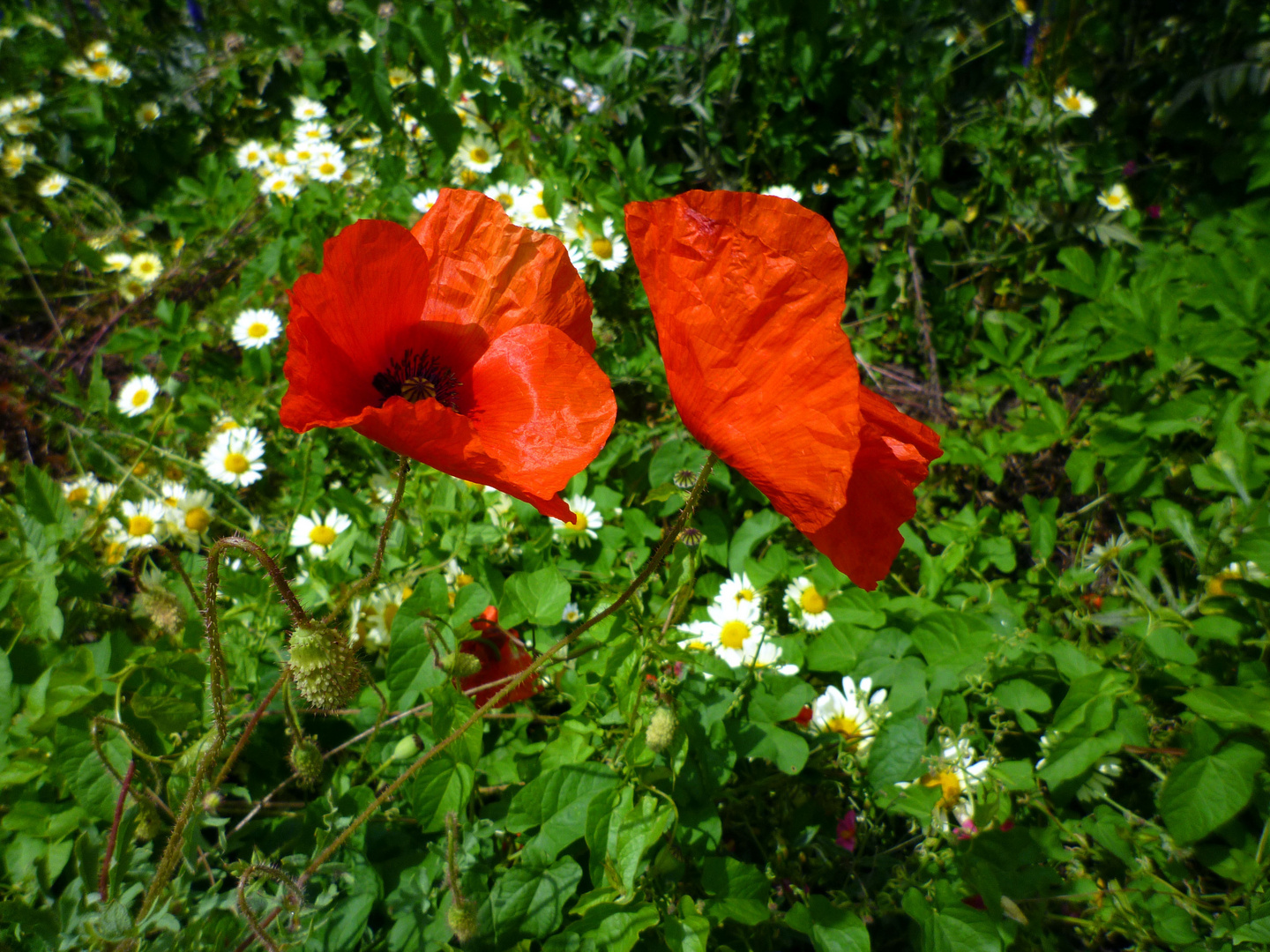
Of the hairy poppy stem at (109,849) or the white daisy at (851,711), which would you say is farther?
the white daisy at (851,711)

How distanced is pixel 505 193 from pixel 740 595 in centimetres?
179

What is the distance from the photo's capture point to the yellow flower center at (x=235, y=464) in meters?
2.35

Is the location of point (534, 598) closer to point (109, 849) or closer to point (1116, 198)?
point (109, 849)

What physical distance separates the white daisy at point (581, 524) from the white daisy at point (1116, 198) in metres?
2.54

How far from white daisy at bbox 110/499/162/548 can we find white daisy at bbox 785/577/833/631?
75.3 inches

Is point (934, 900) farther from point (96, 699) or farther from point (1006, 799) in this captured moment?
point (96, 699)

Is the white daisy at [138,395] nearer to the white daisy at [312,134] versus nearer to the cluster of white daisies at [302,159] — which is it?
the cluster of white daisies at [302,159]

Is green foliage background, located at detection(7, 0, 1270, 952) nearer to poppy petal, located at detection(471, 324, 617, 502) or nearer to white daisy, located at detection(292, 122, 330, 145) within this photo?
white daisy, located at detection(292, 122, 330, 145)

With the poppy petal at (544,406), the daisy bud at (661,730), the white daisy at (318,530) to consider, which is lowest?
the white daisy at (318,530)

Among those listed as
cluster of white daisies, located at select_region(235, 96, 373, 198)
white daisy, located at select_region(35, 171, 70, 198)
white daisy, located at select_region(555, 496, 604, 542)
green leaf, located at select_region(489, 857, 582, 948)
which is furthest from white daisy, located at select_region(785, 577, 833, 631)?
white daisy, located at select_region(35, 171, 70, 198)

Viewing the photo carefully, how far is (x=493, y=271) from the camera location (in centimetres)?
119

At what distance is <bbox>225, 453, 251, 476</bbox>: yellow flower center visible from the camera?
7.72 ft

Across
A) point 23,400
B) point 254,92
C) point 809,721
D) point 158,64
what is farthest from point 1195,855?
point 158,64

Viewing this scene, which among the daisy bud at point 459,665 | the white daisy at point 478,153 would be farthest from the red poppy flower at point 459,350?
the white daisy at point 478,153
